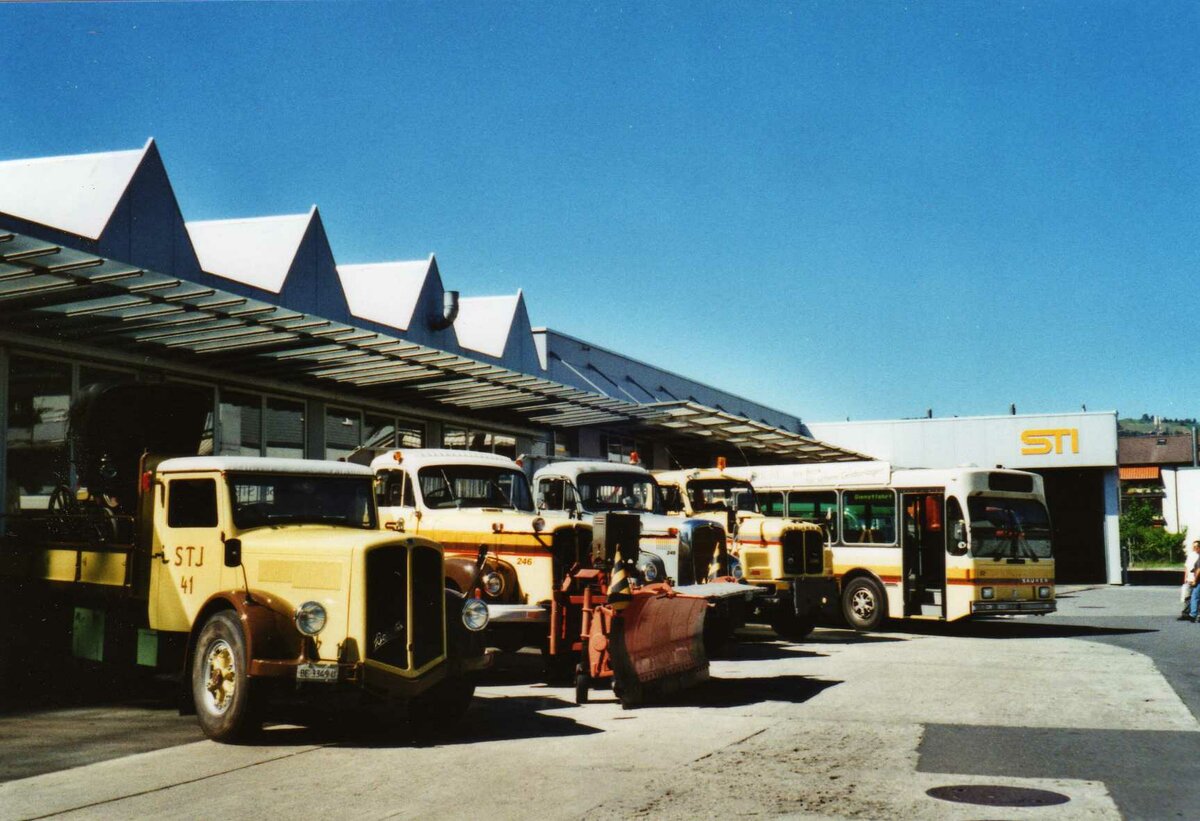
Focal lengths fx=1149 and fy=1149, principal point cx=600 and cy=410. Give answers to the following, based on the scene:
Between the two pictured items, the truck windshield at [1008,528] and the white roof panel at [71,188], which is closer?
the white roof panel at [71,188]

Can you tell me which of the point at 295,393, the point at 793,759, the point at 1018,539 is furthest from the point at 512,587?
the point at 1018,539

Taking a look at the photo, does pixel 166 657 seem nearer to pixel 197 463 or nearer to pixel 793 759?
pixel 197 463

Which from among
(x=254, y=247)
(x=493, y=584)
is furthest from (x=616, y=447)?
(x=493, y=584)

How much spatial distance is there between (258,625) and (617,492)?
7832 mm

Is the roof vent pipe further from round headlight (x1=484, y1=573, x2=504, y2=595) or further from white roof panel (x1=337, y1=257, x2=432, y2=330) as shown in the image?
round headlight (x1=484, y1=573, x2=504, y2=595)

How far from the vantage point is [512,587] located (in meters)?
12.9

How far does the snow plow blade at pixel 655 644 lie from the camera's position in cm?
1137

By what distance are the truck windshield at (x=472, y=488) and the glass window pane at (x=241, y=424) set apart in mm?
5964

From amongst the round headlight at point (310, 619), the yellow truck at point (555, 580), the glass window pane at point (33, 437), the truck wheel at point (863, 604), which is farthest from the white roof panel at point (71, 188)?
the truck wheel at point (863, 604)

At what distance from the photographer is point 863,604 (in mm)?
20953

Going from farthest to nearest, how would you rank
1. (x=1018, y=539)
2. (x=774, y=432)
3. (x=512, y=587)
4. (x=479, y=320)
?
(x=774, y=432)
(x=479, y=320)
(x=1018, y=539)
(x=512, y=587)

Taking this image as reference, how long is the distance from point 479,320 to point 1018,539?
13390 millimetres

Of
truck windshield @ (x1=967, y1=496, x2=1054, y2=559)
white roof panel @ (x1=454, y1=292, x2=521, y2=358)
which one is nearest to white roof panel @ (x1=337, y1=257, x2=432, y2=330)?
white roof panel @ (x1=454, y1=292, x2=521, y2=358)

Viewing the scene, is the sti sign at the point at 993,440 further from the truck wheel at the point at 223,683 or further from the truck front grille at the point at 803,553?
the truck wheel at the point at 223,683
